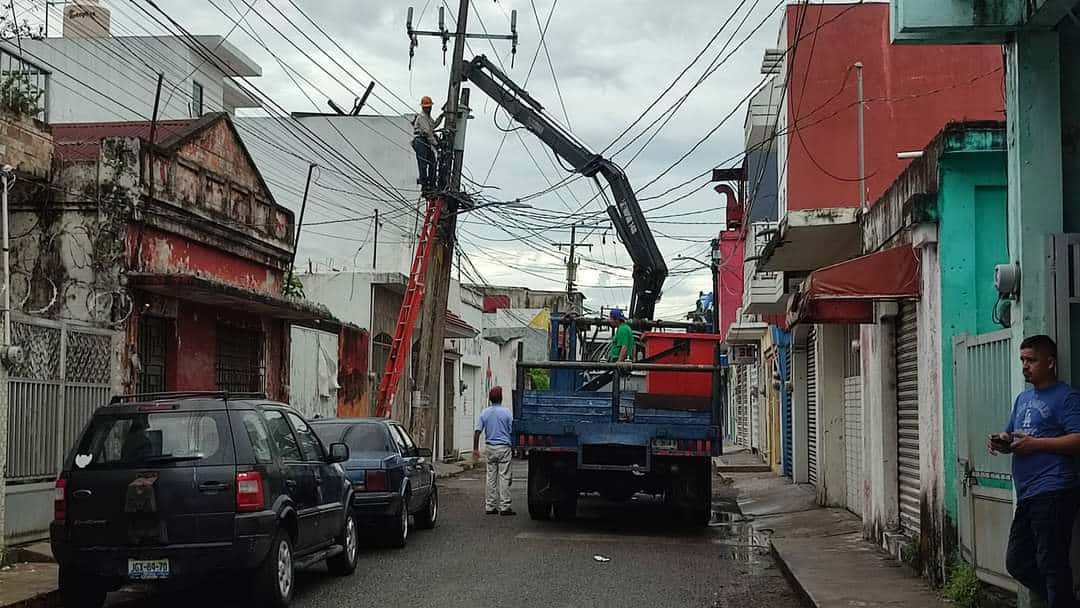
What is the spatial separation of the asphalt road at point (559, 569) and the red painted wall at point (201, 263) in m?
5.05

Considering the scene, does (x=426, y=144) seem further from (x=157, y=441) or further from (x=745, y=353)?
(x=745, y=353)

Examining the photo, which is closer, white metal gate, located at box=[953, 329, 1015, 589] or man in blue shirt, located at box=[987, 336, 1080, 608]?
man in blue shirt, located at box=[987, 336, 1080, 608]

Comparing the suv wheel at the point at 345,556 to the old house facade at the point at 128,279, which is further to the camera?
the old house facade at the point at 128,279

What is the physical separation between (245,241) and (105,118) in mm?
14851

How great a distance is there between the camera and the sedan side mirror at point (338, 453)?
1136 centimetres

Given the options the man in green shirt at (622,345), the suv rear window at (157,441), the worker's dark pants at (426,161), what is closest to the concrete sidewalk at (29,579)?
the suv rear window at (157,441)

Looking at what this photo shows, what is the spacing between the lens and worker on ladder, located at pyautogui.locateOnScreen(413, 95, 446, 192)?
909 inches

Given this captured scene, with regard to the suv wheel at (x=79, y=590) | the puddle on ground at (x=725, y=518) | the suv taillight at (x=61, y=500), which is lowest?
the puddle on ground at (x=725, y=518)

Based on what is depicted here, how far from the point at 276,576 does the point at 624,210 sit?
13.7m

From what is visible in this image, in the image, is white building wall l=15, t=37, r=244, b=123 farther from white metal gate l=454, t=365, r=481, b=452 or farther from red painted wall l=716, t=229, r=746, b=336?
red painted wall l=716, t=229, r=746, b=336

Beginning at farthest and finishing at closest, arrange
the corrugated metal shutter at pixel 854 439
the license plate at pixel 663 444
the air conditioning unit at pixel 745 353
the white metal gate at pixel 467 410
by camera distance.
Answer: the white metal gate at pixel 467 410, the air conditioning unit at pixel 745 353, the corrugated metal shutter at pixel 854 439, the license plate at pixel 663 444

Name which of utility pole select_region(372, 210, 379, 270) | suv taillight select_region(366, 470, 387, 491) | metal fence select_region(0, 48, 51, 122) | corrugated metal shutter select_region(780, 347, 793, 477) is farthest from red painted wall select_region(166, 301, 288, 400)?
utility pole select_region(372, 210, 379, 270)

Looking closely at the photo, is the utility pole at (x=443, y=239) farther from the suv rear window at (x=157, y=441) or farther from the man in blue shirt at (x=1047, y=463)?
the man in blue shirt at (x=1047, y=463)

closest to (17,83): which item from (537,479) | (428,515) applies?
(428,515)
